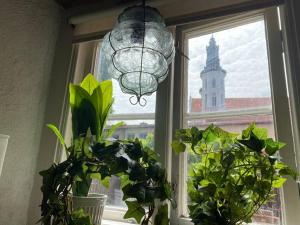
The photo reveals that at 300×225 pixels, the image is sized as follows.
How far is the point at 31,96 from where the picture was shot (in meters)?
1.56

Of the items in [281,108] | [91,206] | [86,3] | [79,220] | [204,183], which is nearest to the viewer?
[79,220]

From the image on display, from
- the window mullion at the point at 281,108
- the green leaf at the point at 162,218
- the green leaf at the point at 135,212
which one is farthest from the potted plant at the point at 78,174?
the window mullion at the point at 281,108

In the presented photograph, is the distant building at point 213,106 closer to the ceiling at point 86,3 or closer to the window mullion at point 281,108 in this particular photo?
the window mullion at point 281,108

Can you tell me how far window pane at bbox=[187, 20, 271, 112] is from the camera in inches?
50.6

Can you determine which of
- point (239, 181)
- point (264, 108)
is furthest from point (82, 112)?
point (264, 108)

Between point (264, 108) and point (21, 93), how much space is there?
1447 mm

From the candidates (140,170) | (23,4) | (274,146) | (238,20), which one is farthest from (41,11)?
(274,146)

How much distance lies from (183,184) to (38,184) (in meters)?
0.93

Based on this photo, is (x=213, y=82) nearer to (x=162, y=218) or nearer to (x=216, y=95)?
(x=216, y=95)

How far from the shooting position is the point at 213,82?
1386 millimetres

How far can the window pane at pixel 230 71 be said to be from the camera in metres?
1.28

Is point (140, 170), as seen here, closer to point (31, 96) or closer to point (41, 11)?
point (31, 96)

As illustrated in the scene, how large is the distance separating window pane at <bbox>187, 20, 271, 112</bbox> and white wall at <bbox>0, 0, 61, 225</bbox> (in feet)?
3.38

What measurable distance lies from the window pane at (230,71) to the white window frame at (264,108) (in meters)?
0.04
